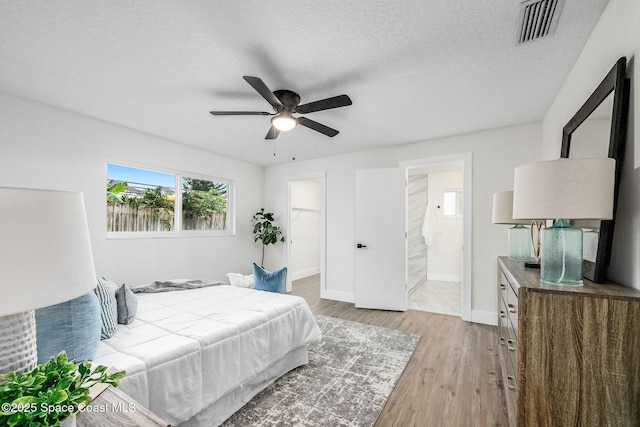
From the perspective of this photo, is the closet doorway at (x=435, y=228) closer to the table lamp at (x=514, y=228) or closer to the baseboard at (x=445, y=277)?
the baseboard at (x=445, y=277)

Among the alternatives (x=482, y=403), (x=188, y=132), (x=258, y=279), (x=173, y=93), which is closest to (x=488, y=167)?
(x=482, y=403)

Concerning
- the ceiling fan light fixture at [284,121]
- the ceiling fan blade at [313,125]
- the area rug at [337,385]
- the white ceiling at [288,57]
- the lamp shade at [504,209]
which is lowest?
the area rug at [337,385]

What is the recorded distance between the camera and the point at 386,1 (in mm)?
1470

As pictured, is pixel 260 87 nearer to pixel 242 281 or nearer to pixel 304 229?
pixel 242 281

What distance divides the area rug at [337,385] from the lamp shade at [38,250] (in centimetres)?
164

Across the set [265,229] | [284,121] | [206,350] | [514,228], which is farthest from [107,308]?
[265,229]

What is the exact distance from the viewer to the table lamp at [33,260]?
558 mm

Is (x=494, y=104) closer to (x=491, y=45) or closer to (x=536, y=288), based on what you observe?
(x=491, y=45)

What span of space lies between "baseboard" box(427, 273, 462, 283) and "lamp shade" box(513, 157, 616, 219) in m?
4.99

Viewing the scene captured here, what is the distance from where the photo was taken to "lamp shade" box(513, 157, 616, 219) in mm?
1120

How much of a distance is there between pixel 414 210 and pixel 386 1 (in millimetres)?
4958

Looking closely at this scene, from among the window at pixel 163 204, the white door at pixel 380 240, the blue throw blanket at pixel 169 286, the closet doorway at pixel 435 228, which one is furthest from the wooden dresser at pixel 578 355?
the closet doorway at pixel 435 228

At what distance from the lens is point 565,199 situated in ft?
3.75

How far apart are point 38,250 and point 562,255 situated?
6.32 ft
